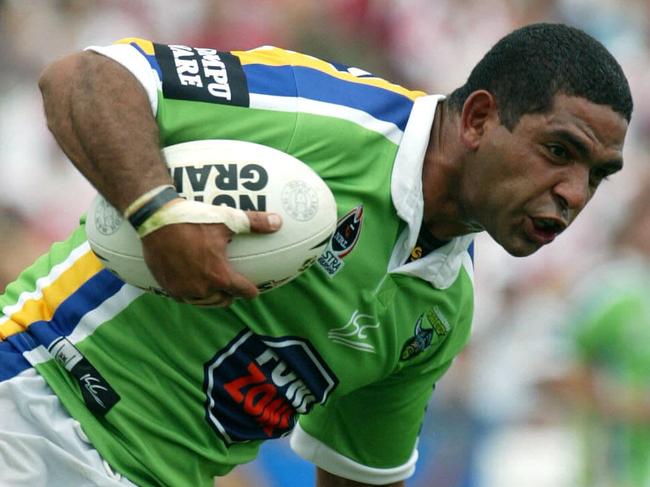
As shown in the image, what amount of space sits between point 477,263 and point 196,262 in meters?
3.86

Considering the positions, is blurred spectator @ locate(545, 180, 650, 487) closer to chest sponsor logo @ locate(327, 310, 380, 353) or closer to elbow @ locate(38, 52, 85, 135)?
chest sponsor logo @ locate(327, 310, 380, 353)

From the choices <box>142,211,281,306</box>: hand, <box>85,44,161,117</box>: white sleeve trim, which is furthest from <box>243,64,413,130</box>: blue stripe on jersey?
<box>142,211,281,306</box>: hand

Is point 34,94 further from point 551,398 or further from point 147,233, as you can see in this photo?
point 147,233

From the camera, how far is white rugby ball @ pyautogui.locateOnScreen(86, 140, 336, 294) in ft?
9.26

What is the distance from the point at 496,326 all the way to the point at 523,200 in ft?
10.1

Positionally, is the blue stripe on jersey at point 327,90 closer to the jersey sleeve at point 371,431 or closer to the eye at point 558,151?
the eye at point 558,151

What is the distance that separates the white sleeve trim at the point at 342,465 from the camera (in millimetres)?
4125

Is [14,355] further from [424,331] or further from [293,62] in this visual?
[424,331]

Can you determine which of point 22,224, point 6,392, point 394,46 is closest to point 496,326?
point 394,46

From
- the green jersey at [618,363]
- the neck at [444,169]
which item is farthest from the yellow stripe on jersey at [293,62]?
the green jersey at [618,363]

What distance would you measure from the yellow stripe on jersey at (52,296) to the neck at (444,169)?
89cm

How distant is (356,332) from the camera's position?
3.41 m

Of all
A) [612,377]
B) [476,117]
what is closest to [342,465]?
[476,117]

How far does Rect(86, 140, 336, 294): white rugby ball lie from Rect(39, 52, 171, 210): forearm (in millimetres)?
92
